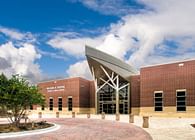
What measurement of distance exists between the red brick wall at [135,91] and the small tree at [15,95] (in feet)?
98.4

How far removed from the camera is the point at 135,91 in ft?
171

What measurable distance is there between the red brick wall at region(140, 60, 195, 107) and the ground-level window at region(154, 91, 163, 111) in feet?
1.83

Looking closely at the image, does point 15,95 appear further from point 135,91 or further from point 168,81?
point 135,91

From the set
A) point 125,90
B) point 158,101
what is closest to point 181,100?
point 158,101

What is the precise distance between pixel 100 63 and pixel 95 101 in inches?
372

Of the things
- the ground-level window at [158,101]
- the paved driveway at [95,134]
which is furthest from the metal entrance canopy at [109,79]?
the paved driveway at [95,134]

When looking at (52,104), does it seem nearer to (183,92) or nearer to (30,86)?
(183,92)

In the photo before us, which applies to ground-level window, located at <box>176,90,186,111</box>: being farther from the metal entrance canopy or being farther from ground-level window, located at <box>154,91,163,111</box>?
the metal entrance canopy

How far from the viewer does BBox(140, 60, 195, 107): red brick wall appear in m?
41.7

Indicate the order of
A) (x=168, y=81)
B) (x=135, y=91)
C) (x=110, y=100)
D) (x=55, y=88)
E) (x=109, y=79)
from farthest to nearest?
(x=55, y=88) → (x=110, y=100) → (x=109, y=79) → (x=135, y=91) → (x=168, y=81)

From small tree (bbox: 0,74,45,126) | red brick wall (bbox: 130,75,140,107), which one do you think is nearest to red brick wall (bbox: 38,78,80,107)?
red brick wall (bbox: 130,75,140,107)

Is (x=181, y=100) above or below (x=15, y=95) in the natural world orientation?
below

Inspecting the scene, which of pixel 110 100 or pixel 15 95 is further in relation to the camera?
pixel 110 100

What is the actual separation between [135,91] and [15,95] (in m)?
32.6
